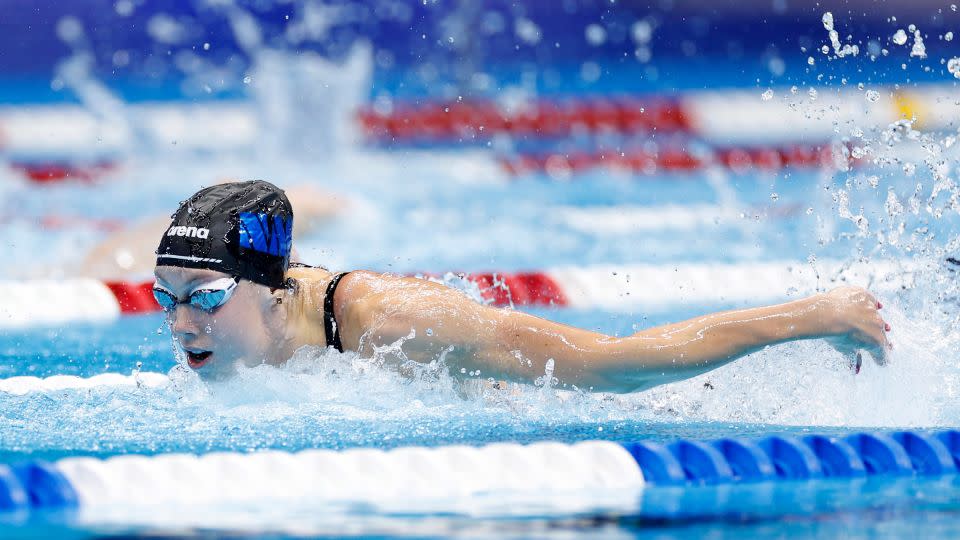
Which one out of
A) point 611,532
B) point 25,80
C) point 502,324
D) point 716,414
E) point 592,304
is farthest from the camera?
point 25,80

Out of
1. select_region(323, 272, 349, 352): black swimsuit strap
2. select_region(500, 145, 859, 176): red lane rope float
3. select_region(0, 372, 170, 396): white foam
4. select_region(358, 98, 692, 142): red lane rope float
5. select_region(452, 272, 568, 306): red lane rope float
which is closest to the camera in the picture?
select_region(323, 272, 349, 352): black swimsuit strap

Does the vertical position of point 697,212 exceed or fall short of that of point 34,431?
it exceeds it

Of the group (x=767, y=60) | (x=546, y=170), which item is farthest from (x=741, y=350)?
(x=767, y=60)

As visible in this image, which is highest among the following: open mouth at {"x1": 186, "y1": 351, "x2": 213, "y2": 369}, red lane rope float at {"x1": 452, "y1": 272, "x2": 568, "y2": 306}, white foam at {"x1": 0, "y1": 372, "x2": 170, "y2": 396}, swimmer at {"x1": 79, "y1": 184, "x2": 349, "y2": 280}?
swimmer at {"x1": 79, "y1": 184, "x2": 349, "y2": 280}

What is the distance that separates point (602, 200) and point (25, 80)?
24.4ft

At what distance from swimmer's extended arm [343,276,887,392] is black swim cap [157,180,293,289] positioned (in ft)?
0.68

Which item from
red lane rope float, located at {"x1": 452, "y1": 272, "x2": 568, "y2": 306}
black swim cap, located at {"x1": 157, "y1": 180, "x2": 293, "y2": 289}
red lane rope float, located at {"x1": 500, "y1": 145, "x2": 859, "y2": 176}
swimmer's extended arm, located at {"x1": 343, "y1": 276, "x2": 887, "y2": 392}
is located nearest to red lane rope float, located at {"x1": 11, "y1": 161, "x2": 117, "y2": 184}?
red lane rope float, located at {"x1": 500, "y1": 145, "x2": 859, "y2": 176}

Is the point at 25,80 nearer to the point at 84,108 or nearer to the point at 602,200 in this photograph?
the point at 84,108

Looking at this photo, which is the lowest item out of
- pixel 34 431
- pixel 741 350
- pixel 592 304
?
pixel 34 431

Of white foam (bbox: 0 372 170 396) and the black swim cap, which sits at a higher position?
the black swim cap

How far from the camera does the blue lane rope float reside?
7.37 feet

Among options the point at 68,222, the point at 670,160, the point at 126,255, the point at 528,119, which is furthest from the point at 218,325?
the point at 528,119

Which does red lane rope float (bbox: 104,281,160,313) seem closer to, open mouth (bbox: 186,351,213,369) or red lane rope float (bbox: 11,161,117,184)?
open mouth (bbox: 186,351,213,369)

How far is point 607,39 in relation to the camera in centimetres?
1424
